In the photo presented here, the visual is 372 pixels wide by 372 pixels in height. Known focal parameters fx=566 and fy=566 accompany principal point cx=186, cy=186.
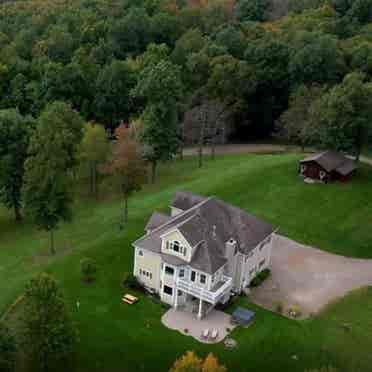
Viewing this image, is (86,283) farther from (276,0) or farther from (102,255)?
(276,0)

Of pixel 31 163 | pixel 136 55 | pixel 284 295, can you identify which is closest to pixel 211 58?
pixel 136 55

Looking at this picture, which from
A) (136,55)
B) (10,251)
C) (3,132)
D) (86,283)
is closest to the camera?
(86,283)

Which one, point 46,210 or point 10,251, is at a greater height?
point 46,210

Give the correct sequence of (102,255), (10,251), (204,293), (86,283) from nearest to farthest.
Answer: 1. (204,293)
2. (86,283)
3. (102,255)
4. (10,251)

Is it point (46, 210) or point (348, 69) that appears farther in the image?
point (348, 69)

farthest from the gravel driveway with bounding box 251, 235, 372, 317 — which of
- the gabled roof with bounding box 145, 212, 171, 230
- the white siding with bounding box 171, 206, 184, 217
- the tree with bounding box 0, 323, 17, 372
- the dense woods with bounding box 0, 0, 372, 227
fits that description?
the tree with bounding box 0, 323, 17, 372

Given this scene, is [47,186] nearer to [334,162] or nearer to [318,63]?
[334,162]
